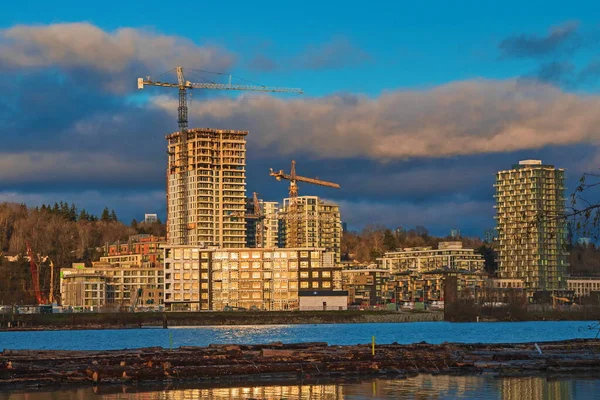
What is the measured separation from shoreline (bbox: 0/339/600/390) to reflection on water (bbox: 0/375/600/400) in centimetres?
207

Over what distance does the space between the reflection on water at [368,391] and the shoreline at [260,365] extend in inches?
81.6

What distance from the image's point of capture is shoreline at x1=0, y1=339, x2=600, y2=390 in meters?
50.9

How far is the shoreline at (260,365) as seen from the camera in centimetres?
5095

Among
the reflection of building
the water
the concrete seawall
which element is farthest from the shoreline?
the concrete seawall

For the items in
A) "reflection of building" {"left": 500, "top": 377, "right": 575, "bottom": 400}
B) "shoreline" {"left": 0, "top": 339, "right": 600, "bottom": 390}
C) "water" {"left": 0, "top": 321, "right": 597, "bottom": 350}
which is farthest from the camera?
"water" {"left": 0, "top": 321, "right": 597, "bottom": 350}

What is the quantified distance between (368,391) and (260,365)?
946 centimetres

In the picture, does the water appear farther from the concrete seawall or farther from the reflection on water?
the reflection on water

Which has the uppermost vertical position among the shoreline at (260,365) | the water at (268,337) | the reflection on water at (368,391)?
the shoreline at (260,365)

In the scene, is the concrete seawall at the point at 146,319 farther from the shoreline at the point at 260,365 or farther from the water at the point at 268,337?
the shoreline at the point at 260,365

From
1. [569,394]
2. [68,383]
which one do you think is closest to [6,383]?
[68,383]

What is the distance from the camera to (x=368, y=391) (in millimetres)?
46969

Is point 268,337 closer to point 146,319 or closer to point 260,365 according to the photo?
point 146,319

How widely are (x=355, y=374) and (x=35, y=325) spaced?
446 ft

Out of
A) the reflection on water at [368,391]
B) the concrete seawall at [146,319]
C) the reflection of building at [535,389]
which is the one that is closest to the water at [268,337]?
the concrete seawall at [146,319]
